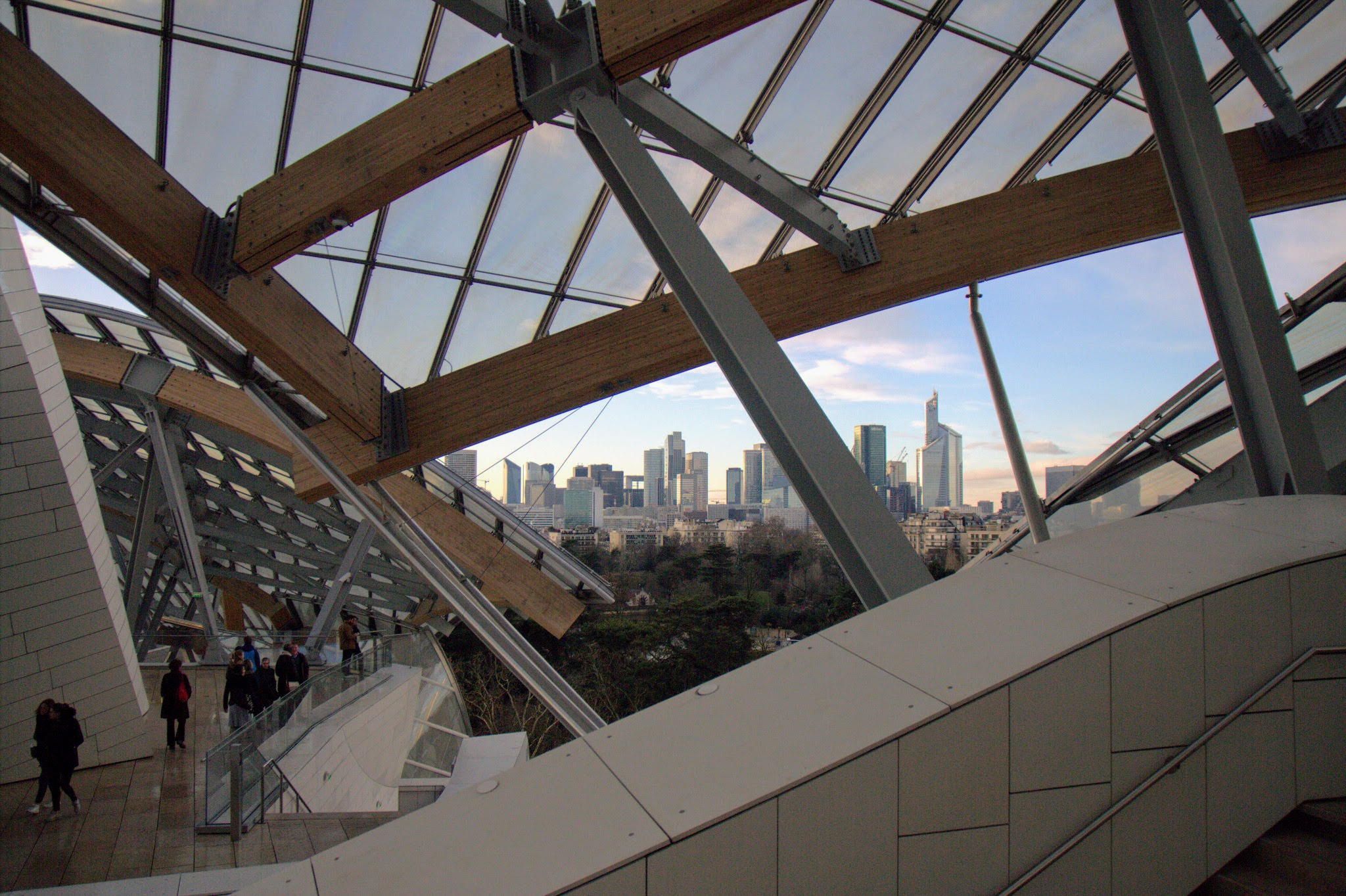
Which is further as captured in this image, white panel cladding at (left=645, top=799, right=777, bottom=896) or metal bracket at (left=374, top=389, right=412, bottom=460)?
metal bracket at (left=374, top=389, right=412, bottom=460)

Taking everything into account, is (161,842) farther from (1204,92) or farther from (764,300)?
(1204,92)

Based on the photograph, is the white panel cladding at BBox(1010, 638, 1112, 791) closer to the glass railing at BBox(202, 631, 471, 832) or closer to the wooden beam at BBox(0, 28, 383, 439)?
the glass railing at BBox(202, 631, 471, 832)

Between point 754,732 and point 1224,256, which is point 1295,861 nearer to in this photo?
point 754,732

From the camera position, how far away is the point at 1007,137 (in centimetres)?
1341

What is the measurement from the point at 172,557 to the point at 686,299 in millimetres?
35358

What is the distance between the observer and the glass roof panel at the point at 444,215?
38.8 ft

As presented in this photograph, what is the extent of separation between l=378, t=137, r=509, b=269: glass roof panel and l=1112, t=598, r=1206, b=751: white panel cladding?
10.3m

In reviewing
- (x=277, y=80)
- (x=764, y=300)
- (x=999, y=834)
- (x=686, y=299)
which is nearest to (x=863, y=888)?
(x=999, y=834)

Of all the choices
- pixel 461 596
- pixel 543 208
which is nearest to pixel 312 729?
pixel 461 596

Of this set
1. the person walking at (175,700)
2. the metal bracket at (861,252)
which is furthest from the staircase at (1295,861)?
the person walking at (175,700)

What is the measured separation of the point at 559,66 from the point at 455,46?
Answer: 9.01ft

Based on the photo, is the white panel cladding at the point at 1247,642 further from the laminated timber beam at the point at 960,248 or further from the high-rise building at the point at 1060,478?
the high-rise building at the point at 1060,478

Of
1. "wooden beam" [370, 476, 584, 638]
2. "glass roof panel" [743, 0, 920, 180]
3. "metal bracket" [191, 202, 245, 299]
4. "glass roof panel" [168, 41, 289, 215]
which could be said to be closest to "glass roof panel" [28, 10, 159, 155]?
"glass roof panel" [168, 41, 289, 215]

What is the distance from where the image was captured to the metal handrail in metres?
3.85
